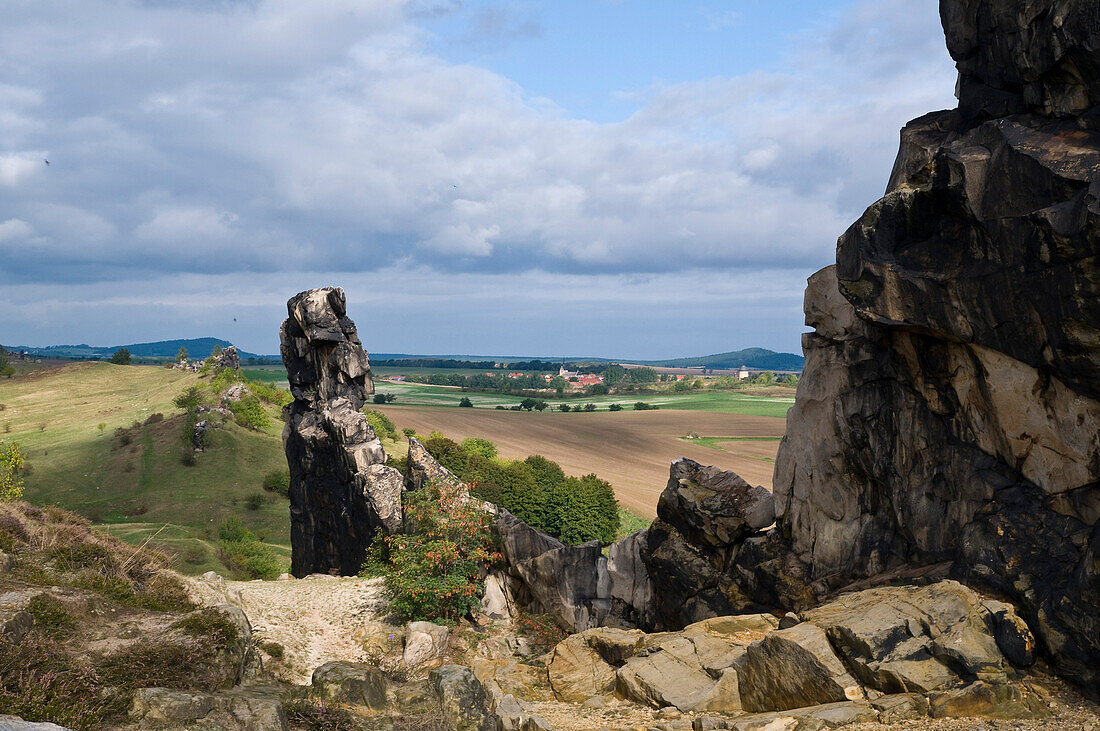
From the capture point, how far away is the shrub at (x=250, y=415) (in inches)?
3612

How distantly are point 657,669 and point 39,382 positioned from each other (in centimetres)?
15408

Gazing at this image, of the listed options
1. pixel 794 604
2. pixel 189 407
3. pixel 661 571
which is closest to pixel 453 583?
pixel 661 571

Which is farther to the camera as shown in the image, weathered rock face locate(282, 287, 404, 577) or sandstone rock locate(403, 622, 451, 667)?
weathered rock face locate(282, 287, 404, 577)

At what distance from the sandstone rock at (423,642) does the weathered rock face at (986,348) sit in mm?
14479

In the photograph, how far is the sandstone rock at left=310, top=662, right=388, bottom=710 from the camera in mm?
17188

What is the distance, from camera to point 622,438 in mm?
116875

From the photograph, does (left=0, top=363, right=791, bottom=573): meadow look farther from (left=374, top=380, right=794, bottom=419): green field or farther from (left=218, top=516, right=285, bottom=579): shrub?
(left=374, top=380, right=794, bottom=419): green field

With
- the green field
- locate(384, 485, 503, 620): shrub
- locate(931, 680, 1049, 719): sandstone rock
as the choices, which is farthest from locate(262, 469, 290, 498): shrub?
the green field

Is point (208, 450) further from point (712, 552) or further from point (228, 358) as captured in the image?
point (712, 552)

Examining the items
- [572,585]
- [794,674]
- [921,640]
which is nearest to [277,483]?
[572,585]

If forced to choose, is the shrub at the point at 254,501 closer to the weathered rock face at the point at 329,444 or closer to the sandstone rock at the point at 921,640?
the weathered rock face at the point at 329,444

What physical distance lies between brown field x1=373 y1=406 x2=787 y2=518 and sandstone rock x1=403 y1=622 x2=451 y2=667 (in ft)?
177

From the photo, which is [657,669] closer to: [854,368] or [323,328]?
[854,368]

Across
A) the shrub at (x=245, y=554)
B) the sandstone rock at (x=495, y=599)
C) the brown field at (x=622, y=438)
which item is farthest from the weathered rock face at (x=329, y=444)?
the brown field at (x=622, y=438)
